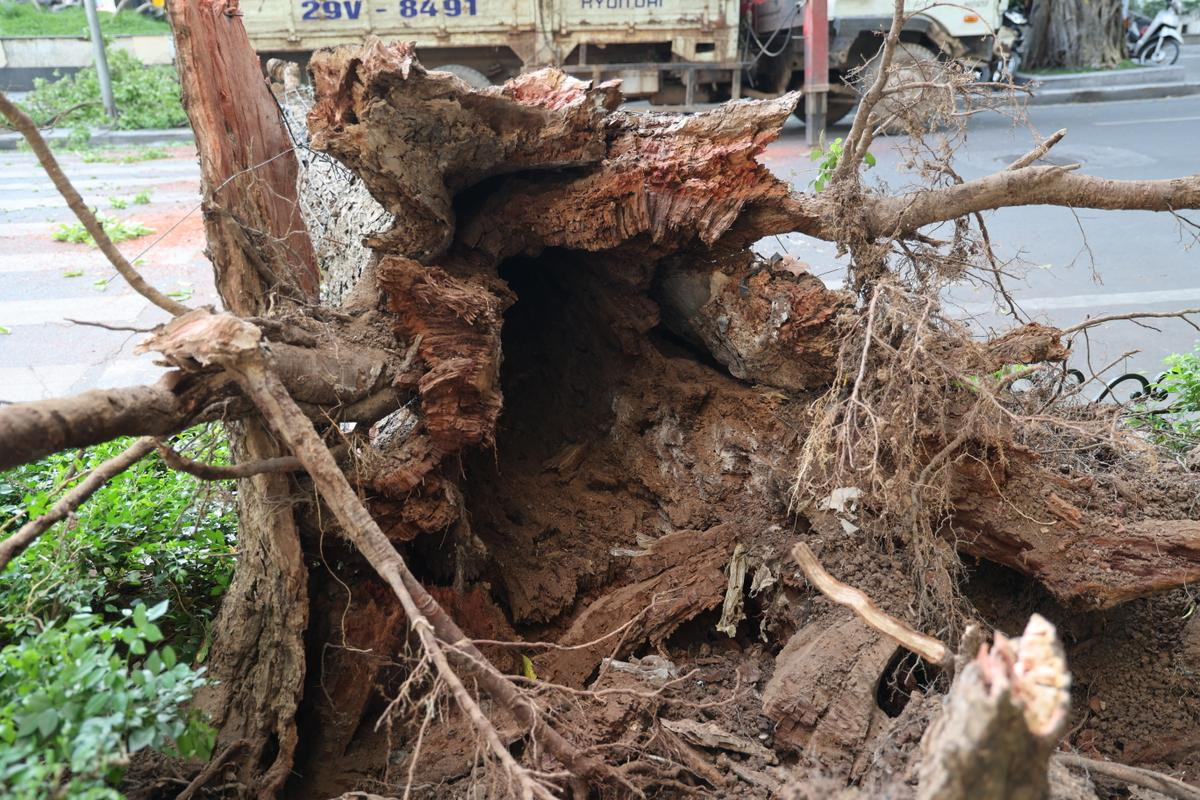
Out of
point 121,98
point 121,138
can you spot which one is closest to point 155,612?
point 121,138

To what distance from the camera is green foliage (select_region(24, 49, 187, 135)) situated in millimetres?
11797

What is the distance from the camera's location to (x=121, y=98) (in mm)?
12648

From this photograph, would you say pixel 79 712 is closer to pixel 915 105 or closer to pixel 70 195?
pixel 70 195

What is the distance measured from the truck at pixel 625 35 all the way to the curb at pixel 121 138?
3.09 m

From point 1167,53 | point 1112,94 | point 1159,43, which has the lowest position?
point 1112,94

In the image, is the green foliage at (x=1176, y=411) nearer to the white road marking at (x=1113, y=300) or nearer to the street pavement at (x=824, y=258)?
the street pavement at (x=824, y=258)

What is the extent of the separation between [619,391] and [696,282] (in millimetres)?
640

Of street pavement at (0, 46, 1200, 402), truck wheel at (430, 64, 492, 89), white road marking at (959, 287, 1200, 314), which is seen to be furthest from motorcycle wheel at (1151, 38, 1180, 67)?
truck wheel at (430, 64, 492, 89)

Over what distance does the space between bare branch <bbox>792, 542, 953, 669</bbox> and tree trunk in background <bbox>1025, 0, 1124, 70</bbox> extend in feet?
47.3

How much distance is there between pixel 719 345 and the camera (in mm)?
3271

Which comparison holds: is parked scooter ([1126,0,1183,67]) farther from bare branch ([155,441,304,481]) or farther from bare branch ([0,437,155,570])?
bare branch ([0,437,155,570])

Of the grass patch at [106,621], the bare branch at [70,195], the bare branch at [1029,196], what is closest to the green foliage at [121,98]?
the grass patch at [106,621]

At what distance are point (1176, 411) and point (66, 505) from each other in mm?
4215

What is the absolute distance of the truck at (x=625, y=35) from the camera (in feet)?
30.6
